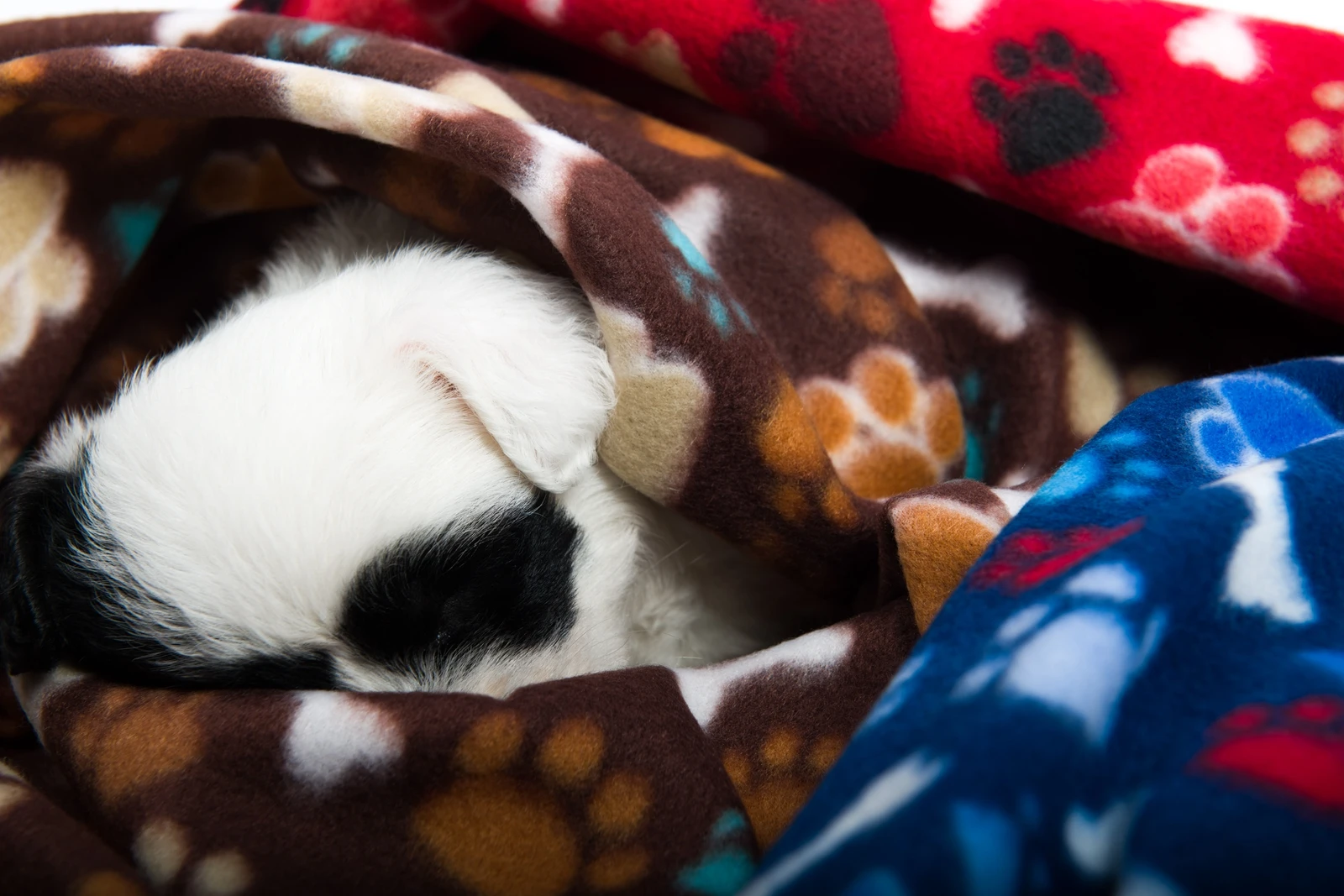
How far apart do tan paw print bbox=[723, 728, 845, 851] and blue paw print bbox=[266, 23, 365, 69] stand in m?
0.61

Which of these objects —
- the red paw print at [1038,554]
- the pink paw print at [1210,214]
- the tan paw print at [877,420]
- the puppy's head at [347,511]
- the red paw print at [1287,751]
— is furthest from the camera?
the tan paw print at [877,420]

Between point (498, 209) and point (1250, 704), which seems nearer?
point (1250, 704)

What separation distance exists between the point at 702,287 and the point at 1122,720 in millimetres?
374

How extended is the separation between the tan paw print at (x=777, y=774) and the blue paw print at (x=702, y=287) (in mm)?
271

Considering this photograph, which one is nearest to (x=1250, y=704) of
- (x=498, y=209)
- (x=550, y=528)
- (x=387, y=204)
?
(x=550, y=528)

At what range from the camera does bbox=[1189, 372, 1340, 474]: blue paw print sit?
2.04 feet

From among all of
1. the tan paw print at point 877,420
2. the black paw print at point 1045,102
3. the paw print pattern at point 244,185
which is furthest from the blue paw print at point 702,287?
the paw print pattern at point 244,185

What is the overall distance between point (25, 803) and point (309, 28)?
612 mm

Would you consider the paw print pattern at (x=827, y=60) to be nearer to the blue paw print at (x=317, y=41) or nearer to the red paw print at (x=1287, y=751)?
the blue paw print at (x=317, y=41)

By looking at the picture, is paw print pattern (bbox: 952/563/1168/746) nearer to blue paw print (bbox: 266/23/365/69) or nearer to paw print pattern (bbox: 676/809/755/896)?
paw print pattern (bbox: 676/809/755/896)

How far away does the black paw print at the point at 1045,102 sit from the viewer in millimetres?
746

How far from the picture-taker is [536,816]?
59 cm

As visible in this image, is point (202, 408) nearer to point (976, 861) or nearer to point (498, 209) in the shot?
point (498, 209)

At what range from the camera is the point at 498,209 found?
73 cm
